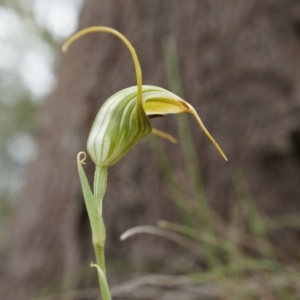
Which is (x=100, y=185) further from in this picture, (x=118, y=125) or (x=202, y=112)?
(x=202, y=112)

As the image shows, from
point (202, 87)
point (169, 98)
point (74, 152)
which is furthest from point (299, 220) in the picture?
point (169, 98)

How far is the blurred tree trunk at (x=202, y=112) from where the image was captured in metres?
1.01

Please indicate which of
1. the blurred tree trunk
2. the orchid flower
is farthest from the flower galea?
the blurred tree trunk

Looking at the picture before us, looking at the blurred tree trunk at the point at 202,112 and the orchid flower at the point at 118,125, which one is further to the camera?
the blurred tree trunk at the point at 202,112

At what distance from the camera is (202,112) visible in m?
1.05

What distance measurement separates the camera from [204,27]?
1078mm

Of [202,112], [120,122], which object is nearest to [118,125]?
[120,122]

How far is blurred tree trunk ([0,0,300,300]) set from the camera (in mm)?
1010

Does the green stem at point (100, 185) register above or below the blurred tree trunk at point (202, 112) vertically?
below

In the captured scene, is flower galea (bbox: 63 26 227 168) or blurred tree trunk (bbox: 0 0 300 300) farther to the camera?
blurred tree trunk (bbox: 0 0 300 300)

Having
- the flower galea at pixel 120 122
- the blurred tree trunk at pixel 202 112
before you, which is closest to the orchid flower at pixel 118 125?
the flower galea at pixel 120 122

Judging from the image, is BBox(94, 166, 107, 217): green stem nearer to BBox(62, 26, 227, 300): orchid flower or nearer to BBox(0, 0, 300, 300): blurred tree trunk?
BBox(62, 26, 227, 300): orchid flower

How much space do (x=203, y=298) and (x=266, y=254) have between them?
0.13 meters

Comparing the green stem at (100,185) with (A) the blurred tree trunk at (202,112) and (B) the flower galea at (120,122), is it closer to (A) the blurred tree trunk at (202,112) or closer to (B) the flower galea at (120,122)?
(B) the flower galea at (120,122)
